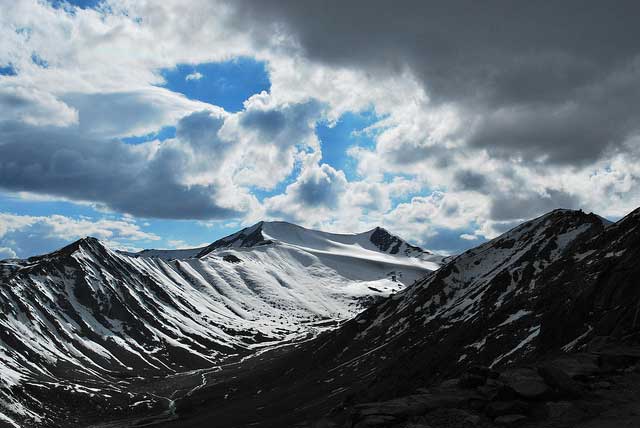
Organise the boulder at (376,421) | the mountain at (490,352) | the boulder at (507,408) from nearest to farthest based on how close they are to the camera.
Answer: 1. the boulder at (507,408)
2. the boulder at (376,421)
3. the mountain at (490,352)

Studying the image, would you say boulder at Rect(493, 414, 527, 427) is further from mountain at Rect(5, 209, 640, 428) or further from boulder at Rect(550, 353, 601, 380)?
boulder at Rect(550, 353, 601, 380)

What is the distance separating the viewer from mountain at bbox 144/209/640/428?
92.3 feet

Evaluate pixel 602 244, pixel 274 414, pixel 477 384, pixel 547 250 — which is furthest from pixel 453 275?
pixel 477 384

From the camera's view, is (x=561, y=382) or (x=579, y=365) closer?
(x=561, y=382)

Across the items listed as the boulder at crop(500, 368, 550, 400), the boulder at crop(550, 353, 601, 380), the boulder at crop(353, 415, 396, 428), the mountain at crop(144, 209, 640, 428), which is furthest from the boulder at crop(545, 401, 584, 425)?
the boulder at crop(353, 415, 396, 428)

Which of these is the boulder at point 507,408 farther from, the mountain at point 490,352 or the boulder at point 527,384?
the boulder at point 527,384

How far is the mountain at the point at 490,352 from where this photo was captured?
28.1 meters

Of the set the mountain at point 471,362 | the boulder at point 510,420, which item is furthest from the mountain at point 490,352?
the mountain at point 471,362

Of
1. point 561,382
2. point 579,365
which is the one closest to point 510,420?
point 561,382

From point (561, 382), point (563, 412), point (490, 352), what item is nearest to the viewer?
point (563, 412)

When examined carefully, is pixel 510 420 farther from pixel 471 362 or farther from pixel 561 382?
pixel 471 362

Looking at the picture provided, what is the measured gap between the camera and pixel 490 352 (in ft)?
299


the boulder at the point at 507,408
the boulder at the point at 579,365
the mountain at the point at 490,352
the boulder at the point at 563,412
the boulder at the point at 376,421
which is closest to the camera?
the boulder at the point at 563,412

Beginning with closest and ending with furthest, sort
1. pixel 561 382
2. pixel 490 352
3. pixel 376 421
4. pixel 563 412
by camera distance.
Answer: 1. pixel 563 412
2. pixel 376 421
3. pixel 561 382
4. pixel 490 352
